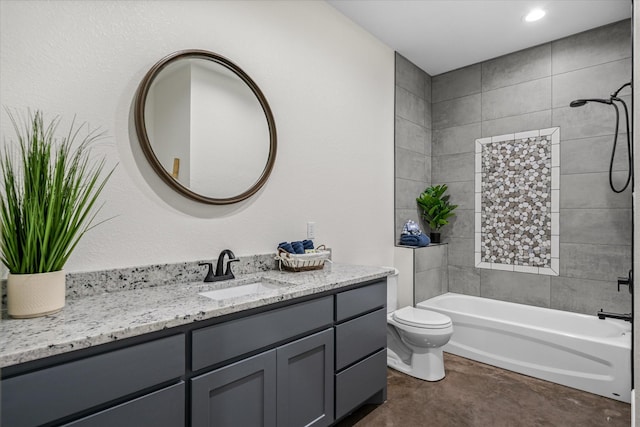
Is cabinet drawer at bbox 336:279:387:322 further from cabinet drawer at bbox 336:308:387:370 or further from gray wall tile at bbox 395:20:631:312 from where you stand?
gray wall tile at bbox 395:20:631:312

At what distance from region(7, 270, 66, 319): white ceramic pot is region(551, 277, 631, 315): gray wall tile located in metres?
3.60

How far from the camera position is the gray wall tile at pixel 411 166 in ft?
11.2

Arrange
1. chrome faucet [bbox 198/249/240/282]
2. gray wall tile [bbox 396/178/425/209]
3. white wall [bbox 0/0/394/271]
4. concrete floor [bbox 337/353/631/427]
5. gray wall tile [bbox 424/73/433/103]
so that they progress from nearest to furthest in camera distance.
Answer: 1. white wall [bbox 0/0/394/271]
2. chrome faucet [bbox 198/249/240/282]
3. concrete floor [bbox 337/353/631/427]
4. gray wall tile [bbox 396/178/425/209]
5. gray wall tile [bbox 424/73/433/103]

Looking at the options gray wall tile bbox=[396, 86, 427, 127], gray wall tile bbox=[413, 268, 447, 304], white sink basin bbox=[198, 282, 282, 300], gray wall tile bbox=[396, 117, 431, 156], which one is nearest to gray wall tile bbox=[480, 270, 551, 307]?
gray wall tile bbox=[413, 268, 447, 304]

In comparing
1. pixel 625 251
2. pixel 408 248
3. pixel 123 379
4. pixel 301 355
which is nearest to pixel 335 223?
pixel 408 248

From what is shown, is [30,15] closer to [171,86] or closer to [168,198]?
[171,86]

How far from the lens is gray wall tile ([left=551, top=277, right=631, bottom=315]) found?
9.07 feet

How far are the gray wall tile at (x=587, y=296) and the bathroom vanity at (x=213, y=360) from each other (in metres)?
1.96

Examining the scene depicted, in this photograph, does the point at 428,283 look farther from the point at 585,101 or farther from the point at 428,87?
the point at 428,87

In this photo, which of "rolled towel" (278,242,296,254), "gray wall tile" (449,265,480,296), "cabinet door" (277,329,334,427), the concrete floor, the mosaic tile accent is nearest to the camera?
"cabinet door" (277,329,334,427)

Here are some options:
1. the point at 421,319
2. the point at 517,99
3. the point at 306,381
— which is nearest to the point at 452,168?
the point at 517,99

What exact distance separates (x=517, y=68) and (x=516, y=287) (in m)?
2.12

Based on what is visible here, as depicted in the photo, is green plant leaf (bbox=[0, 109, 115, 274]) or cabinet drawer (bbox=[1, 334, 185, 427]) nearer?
cabinet drawer (bbox=[1, 334, 185, 427])

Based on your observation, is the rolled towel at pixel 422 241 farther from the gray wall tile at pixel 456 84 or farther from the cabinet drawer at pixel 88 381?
the cabinet drawer at pixel 88 381
